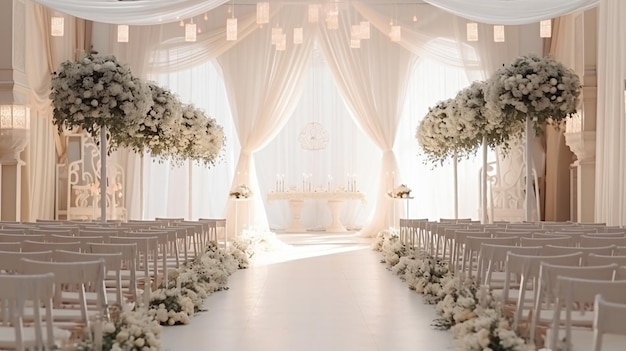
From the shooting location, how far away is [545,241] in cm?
725

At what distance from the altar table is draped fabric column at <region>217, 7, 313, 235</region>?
1.62 metres

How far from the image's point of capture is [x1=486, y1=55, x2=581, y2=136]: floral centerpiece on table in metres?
11.4

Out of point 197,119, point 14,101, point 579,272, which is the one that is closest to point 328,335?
point 579,272

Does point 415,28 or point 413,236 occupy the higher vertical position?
point 415,28

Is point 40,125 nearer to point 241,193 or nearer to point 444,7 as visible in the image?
point 241,193

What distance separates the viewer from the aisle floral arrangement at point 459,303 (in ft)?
16.5

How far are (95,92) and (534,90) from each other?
5.99 metres

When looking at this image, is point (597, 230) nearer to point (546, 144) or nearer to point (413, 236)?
point (413, 236)

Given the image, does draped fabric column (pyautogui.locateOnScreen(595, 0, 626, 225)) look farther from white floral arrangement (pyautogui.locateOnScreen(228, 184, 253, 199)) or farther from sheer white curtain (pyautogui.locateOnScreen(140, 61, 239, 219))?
sheer white curtain (pyautogui.locateOnScreen(140, 61, 239, 219))

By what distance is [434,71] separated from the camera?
20422 millimetres

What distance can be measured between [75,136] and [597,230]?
11858mm

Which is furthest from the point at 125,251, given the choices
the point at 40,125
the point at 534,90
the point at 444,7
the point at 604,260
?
the point at 40,125

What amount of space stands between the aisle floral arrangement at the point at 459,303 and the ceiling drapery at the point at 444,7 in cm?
385

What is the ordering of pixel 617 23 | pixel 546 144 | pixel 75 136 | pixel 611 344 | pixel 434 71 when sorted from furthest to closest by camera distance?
1. pixel 434 71
2. pixel 546 144
3. pixel 75 136
4. pixel 617 23
5. pixel 611 344
